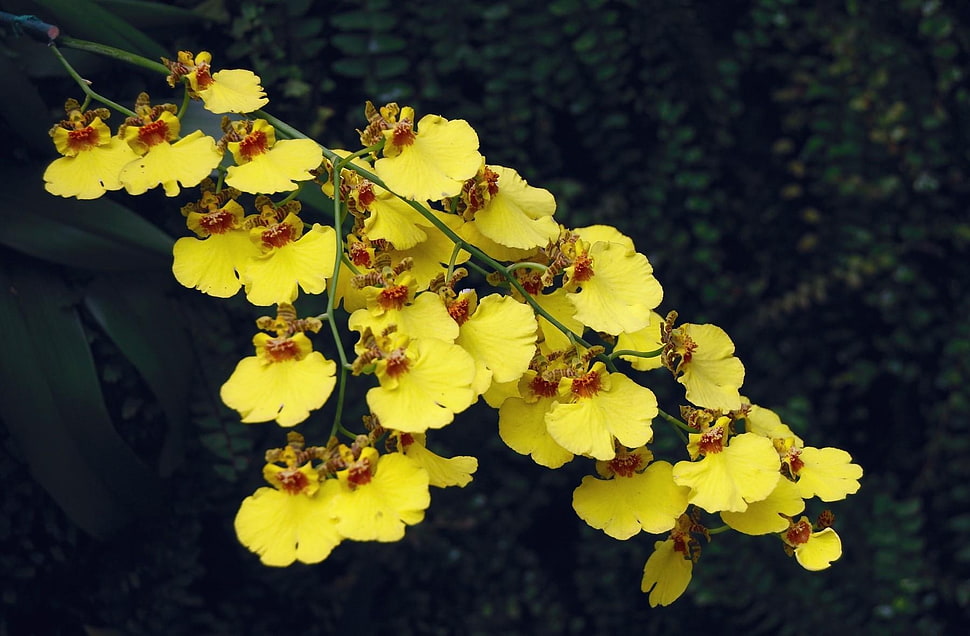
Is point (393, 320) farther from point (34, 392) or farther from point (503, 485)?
point (503, 485)

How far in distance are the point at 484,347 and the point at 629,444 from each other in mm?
120

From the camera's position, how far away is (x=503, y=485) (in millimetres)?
1371

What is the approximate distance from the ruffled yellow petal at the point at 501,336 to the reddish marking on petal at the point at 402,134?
5.1 inches

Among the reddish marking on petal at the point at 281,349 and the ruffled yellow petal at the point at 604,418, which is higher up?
the reddish marking on petal at the point at 281,349

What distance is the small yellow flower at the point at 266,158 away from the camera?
0.60 meters

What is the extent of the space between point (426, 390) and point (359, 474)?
0.06m

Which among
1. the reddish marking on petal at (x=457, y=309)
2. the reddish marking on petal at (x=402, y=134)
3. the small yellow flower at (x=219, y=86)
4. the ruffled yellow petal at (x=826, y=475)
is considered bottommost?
the ruffled yellow petal at (x=826, y=475)

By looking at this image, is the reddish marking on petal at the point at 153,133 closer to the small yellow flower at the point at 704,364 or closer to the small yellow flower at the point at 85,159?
the small yellow flower at the point at 85,159

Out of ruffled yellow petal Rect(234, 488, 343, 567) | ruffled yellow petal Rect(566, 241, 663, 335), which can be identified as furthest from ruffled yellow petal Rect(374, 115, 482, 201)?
ruffled yellow petal Rect(234, 488, 343, 567)

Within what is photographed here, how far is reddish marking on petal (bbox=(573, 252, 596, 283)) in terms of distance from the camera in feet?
2.06

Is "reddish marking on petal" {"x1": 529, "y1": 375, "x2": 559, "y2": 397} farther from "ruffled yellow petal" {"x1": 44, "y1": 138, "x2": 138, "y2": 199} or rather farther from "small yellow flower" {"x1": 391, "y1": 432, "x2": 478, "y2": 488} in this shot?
"ruffled yellow petal" {"x1": 44, "y1": 138, "x2": 138, "y2": 199}

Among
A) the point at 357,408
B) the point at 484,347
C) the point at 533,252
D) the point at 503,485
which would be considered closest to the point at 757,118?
the point at 503,485

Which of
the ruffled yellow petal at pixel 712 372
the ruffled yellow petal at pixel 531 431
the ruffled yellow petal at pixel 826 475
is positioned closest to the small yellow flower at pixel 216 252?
the ruffled yellow petal at pixel 531 431

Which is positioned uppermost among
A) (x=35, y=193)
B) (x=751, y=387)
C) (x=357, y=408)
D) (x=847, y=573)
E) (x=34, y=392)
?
(x=35, y=193)
